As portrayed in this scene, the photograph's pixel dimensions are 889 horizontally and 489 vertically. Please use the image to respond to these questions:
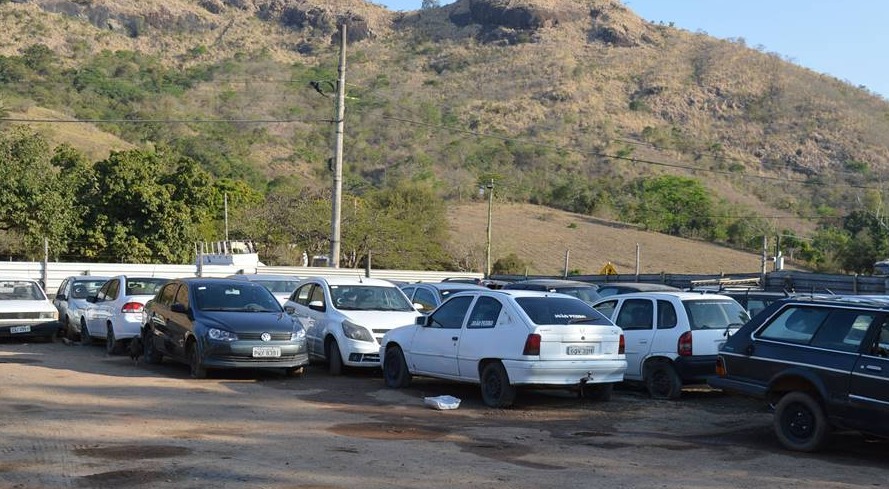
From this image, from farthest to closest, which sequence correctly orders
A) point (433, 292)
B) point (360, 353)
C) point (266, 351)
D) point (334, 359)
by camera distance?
point (433, 292) → point (334, 359) → point (360, 353) → point (266, 351)

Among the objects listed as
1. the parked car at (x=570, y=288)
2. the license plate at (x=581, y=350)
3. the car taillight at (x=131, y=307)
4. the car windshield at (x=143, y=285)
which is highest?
the parked car at (x=570, y=288)

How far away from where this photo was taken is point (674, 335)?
14547 millimetres

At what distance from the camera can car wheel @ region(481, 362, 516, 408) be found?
1321 cm

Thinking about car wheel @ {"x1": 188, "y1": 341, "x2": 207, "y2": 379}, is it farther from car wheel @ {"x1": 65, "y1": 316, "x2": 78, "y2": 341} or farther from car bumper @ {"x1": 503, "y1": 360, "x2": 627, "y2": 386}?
car wheel @ {"x1": 65, "y1": 316, "x2": 78, "y2": 341}

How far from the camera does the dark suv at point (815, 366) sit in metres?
9.94

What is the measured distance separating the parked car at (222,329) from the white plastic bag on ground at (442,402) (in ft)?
10.1

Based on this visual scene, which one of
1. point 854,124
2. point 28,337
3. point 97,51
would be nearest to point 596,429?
point 28,337

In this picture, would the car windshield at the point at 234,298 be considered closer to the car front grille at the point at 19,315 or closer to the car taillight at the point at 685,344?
the car taillight at the point at 685,344

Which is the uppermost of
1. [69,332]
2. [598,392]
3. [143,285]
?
[143,285]

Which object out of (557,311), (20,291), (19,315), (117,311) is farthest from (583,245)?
(557,311)

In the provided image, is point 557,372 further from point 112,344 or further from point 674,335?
point 112,344

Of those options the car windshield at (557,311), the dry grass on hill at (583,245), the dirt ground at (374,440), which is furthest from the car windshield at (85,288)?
the dry grass on hill at (583,245)

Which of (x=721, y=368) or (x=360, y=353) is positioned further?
(x=360, y=353)

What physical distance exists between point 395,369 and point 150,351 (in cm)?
506
